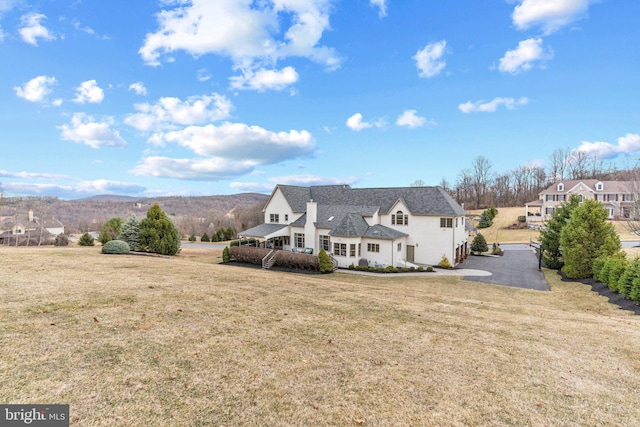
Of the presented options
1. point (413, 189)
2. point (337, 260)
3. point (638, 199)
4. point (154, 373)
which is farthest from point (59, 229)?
point (638, 199)

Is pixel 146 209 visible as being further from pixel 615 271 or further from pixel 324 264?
pixel 615 271

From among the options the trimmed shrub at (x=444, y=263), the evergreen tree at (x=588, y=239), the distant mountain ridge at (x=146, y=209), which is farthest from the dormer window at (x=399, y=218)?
the distant mountain ridge at (x=146, y=209)

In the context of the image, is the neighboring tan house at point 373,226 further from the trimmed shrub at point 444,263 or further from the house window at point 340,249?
the trimmed shrub at point 444,263

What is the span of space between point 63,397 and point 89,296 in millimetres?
6100

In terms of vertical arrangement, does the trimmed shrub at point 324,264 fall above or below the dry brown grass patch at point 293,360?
below

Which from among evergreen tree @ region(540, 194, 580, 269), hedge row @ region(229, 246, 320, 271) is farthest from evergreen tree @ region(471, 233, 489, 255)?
hedge row @ region(229, 246, 320, 271)

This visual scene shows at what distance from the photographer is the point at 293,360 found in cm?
662

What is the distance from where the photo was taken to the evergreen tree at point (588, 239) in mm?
21828

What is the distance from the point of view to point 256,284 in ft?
47.3

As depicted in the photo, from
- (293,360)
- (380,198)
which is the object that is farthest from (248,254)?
(293,360)

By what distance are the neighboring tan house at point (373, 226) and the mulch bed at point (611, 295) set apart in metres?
9.78

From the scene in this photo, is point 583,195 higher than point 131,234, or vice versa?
point 583,195

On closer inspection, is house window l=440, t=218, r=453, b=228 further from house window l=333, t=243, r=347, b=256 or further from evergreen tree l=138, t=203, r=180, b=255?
evergreen tree l=138, t=203, r=180, b=255

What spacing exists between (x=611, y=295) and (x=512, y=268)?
37.1ft
